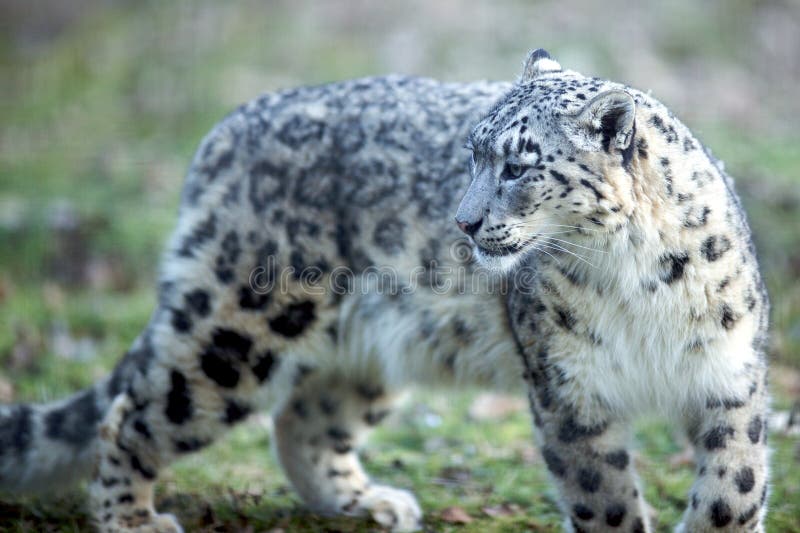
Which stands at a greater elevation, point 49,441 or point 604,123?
point 604,123

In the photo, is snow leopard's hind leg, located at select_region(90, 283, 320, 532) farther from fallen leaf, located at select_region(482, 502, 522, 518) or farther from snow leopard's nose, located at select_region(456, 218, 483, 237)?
fallen leaf, located at select_region(482, 502, 522, 518)

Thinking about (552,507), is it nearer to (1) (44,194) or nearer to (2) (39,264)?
(2) (39,264)

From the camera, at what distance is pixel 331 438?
5.74 meters

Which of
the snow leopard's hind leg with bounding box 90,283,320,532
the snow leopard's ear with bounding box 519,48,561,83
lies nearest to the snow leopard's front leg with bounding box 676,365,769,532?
the snow leopard's ear with bounding box 519,48,561,83

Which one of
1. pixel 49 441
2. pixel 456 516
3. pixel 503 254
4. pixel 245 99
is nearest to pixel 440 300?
pixel 503 254

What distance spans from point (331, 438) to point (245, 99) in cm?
688

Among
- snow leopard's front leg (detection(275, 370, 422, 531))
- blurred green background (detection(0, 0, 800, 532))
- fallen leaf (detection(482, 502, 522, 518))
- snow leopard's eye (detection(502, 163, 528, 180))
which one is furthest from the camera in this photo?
blurred green background (detection(0, 0, 800, 532))

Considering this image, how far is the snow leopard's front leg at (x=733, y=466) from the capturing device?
13.9ft

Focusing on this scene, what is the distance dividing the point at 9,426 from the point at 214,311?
1.24 m

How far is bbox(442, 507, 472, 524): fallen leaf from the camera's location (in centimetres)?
531

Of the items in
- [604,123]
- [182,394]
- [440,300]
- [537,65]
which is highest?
[537,65]

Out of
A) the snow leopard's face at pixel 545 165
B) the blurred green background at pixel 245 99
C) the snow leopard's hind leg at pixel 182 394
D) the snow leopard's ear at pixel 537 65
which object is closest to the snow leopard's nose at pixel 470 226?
the snow leopard's face at pixel 545 165

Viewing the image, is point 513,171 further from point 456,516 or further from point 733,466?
point 456,516

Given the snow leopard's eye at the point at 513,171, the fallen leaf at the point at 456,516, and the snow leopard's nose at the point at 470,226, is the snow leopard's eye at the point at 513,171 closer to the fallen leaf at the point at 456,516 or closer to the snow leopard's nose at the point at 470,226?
the snow leopard's nose at the point at 470,226
